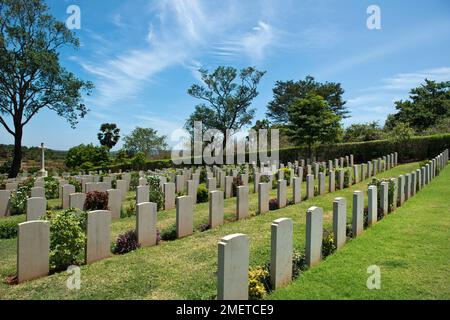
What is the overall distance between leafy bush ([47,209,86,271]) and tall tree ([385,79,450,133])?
115 feet

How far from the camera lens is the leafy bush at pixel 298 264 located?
519cm

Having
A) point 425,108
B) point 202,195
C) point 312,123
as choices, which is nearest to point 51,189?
point 202,195

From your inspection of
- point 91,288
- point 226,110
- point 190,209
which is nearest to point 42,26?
point 226,110

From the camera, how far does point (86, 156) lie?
4091cm

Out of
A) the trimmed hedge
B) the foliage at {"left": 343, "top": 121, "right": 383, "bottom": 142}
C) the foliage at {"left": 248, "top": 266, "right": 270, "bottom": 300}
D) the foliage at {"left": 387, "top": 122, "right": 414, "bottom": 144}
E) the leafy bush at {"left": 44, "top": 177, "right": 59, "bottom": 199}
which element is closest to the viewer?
the foliage at {"left": 248, "top": 266, "right": 270, "bottom": 300}

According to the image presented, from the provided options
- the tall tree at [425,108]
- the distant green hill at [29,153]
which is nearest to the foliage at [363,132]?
the tall tree at [425,108]

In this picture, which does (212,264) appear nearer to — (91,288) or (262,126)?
(91,288)

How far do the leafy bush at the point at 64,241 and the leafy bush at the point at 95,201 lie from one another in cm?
454

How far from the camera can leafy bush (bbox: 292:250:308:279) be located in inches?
204

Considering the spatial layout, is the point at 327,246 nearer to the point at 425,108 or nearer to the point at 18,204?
the point at 18,204

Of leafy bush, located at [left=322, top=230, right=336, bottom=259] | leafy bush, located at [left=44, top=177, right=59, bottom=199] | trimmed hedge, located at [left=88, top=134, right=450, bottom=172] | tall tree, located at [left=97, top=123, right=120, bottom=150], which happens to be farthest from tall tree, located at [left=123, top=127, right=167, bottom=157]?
leafy bush, located at [left=322, top=230, right=336, bottom=259]

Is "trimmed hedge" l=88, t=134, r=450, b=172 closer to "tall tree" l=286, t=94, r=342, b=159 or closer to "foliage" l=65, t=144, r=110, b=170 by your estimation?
"tall tree" l=286, t=94, r=342, b=159

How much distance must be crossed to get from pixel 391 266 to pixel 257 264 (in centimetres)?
215
